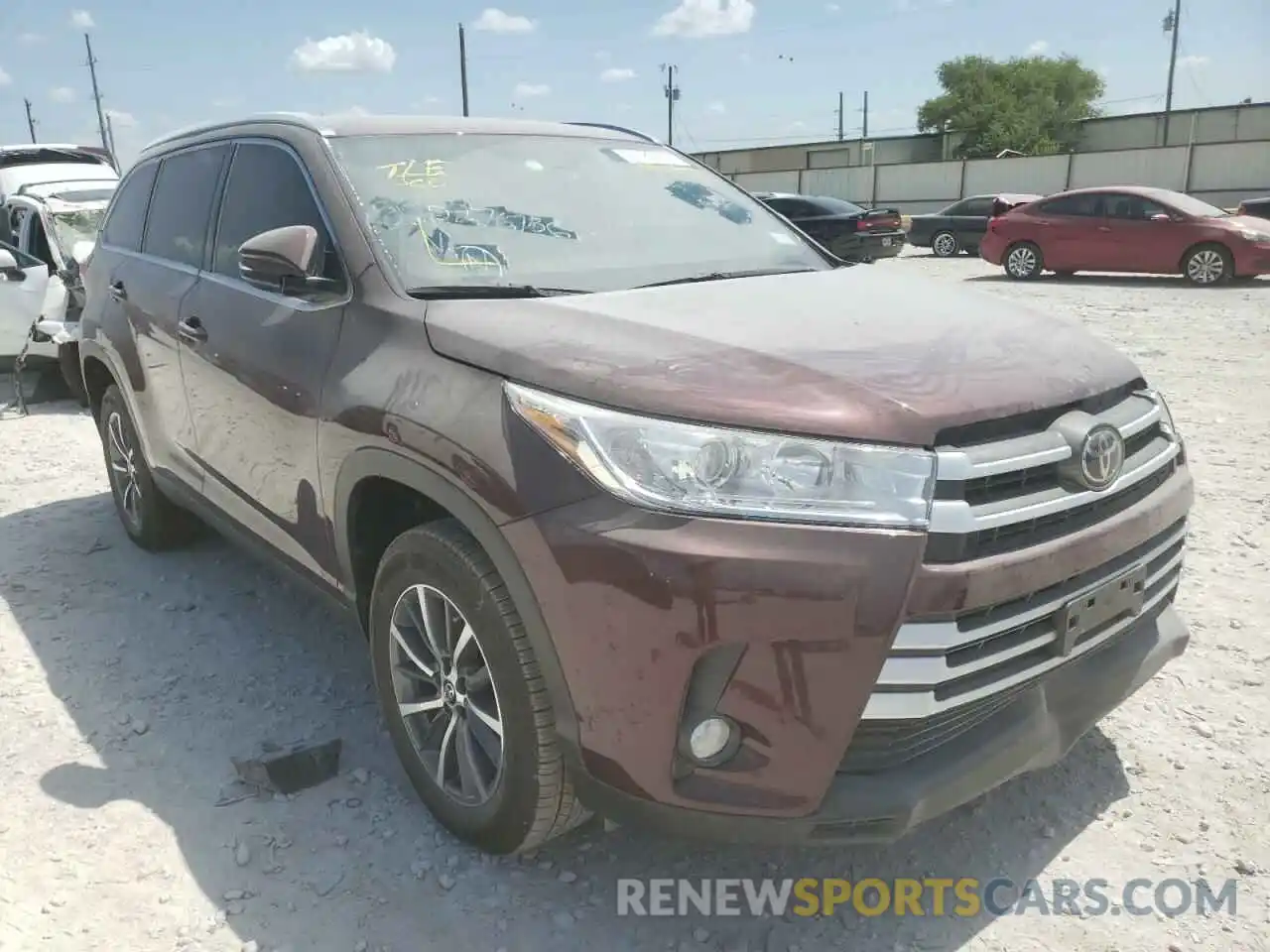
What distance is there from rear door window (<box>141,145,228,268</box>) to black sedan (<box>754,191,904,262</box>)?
15.4 meters

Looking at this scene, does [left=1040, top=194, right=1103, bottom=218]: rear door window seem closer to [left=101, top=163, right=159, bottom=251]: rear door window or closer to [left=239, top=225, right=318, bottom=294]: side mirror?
[left=101, top=163, right=159, bottom=251]: rear door window

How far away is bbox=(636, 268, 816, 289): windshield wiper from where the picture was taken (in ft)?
9.36

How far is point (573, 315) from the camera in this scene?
240 centimetres

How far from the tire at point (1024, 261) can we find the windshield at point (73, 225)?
43.7 ft

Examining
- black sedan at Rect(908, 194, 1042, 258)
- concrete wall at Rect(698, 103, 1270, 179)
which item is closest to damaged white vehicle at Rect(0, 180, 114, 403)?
black sedan at Rect(908, 194, 1042, 258)

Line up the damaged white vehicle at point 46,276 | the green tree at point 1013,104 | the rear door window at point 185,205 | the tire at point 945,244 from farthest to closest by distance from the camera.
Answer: the green tree at point 1013,104 → the tire at point 945,244 → the damaged white vehicle at point 46,276 → the rear door window at point 185,205

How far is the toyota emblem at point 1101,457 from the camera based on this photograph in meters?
2.10

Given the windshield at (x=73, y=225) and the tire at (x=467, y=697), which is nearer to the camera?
the tire at (x=467, y=697)

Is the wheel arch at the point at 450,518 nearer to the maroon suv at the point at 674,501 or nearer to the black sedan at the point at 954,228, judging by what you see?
the maroon suv at the point at 674,501

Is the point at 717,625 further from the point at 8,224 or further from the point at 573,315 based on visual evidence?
the point at 8,224

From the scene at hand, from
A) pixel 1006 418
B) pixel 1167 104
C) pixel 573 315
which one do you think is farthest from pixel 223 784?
pixel 1167 104

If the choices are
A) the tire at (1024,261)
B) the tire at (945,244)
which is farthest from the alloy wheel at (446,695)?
the tire at (945,244)

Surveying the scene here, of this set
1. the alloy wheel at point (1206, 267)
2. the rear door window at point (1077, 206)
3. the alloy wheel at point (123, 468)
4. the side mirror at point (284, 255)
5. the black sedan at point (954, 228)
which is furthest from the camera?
the black sedan at point (954, 228)

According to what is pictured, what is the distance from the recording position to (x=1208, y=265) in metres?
14.5
